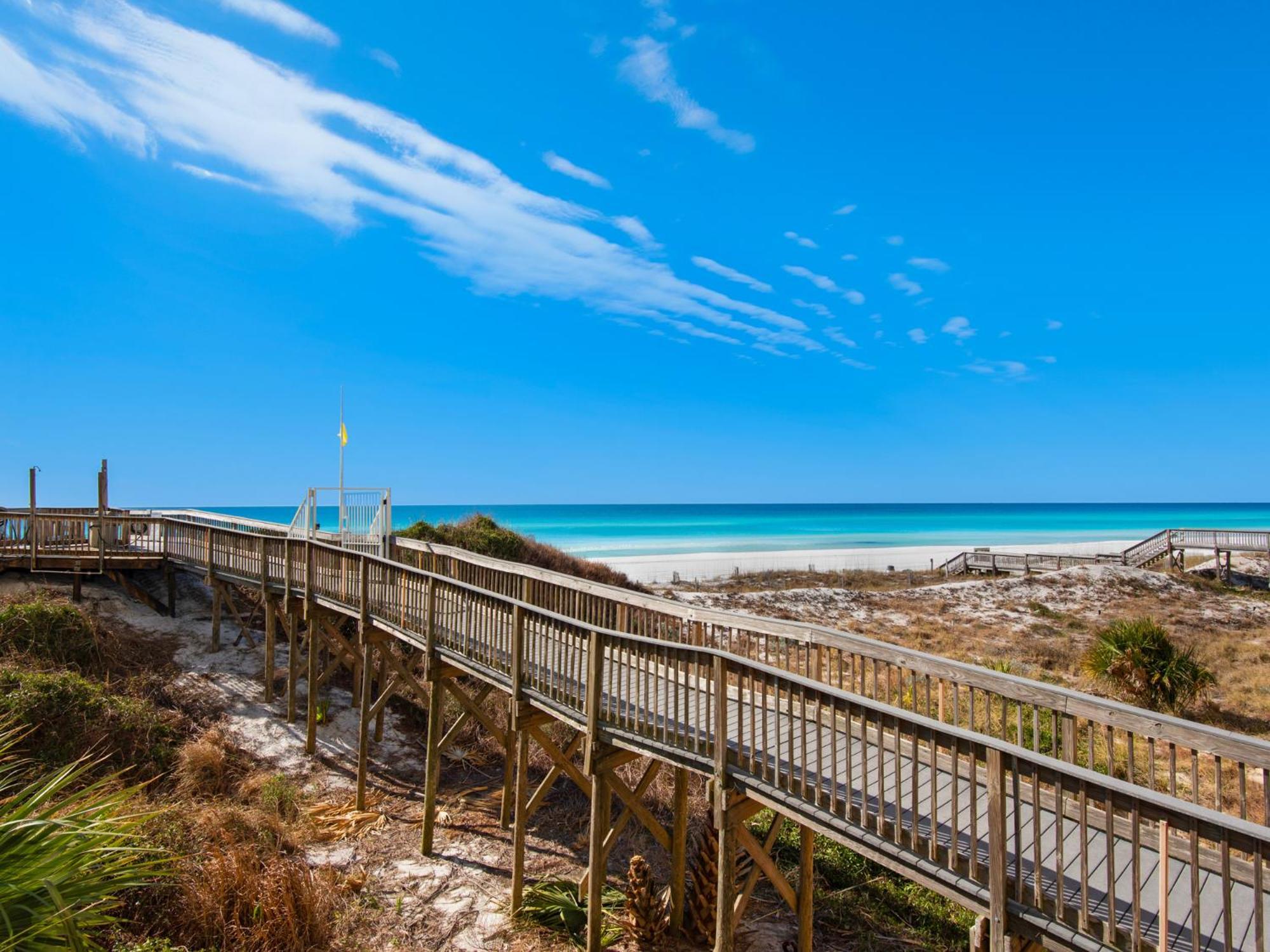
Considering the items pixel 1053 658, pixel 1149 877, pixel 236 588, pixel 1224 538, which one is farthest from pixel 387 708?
pixel 1224 538

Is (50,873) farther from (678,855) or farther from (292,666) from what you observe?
(292,666)

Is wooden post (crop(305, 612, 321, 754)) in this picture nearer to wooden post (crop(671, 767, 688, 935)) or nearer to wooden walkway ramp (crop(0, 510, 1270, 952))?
wooden walkway ramp (crop(0, 510, 1270, 952))

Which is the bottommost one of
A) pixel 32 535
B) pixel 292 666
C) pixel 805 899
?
pixel 805 899

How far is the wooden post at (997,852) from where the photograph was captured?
4.46 m

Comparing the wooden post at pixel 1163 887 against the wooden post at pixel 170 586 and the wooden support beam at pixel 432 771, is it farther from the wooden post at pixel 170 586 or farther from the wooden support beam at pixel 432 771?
the wooden post at pixel 170 586

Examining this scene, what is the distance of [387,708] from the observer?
50.7 ft

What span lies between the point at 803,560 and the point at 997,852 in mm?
53195

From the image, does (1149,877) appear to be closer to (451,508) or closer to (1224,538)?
(1224,538)

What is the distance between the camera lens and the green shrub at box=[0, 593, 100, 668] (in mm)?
13828

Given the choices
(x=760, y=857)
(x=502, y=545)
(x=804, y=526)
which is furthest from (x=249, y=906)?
(x=804, y=526)

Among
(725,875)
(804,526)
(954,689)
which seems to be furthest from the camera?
(804,526)

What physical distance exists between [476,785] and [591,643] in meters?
6.92

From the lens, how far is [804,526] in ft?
351

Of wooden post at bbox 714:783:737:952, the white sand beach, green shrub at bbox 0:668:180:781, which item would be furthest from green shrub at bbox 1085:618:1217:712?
the white sand beach
